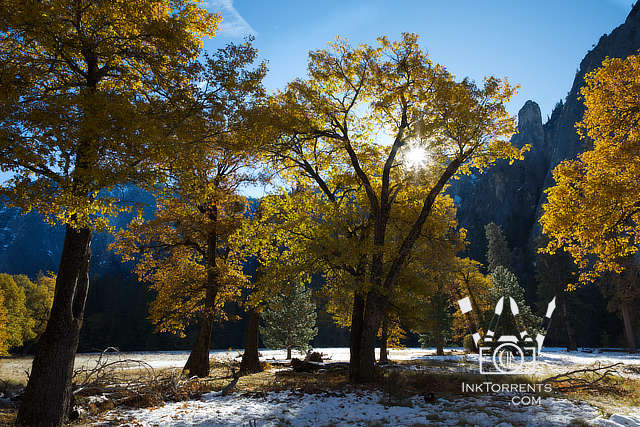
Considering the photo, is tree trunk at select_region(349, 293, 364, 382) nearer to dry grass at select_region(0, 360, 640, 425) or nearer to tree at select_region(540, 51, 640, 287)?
dry grass at select_region(0, 360, 640, 425)

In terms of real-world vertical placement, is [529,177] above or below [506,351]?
above

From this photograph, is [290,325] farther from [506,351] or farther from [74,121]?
[74,121]

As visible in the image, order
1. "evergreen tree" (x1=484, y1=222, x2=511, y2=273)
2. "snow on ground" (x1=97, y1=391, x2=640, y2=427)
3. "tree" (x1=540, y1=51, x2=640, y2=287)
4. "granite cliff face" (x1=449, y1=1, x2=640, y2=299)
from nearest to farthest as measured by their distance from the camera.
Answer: "snow on ground" (x1=97, y1=391, x2=640, y2=427) → "tree" (x1=540, y1=51, x2=640, y2=287) → "evergreen tree" (x1=484, y1=222, x2=511, y2=273) → "granite cliff face" (x1=449, y1=1, x2=640, y2=299)

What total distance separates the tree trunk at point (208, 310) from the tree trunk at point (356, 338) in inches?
237

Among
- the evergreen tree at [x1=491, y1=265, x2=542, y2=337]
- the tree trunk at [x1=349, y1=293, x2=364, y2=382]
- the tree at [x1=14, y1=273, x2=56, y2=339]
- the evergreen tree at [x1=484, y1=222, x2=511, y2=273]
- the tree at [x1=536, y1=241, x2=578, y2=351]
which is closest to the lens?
the tree trunk at [x1=349, y1=293, x2=364, y2=382]

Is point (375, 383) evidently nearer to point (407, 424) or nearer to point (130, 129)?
point (407, 424)

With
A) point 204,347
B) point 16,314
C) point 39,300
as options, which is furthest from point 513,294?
point 39,300

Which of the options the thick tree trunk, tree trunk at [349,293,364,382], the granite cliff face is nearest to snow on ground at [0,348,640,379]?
the thick tree trunk

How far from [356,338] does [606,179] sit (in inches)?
358

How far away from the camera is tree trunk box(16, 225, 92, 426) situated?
6.32m

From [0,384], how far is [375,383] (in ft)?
34.7

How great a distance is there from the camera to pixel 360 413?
7340mm

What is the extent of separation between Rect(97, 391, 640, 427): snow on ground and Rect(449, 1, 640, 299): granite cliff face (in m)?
68.6

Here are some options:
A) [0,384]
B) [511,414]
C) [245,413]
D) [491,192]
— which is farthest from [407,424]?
[491,192]
